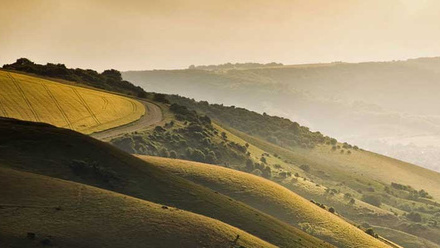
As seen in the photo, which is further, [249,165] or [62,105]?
[249,165]

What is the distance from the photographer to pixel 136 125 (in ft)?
580

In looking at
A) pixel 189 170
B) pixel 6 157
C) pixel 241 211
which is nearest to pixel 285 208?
pixel 189 170

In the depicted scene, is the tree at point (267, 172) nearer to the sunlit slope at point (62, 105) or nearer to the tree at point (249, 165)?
the tree at point (249, 165)

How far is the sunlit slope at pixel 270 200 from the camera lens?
123 m

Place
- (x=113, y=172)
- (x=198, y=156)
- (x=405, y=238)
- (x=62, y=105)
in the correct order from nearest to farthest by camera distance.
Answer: (x=113, y=172), (x=62, y=105), (x=198, y=156), (x=405, y=238)

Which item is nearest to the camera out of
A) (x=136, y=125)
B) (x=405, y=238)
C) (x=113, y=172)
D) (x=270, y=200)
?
(x=113, y=172)

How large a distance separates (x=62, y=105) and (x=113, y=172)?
83665mm

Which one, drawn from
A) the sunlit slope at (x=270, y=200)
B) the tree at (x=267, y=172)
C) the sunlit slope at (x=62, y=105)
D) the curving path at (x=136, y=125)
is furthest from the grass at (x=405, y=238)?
the sunlit slope at (x=62, y=105)

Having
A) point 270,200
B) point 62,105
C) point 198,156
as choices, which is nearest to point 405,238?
point 198,156

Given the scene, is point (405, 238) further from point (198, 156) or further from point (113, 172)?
point (113, 172)

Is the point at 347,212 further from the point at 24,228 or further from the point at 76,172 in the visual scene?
the point at 24,228

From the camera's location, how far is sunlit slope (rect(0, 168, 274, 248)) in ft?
203

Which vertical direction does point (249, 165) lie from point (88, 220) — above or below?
above

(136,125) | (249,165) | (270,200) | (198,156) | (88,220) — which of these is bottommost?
(88,220)
